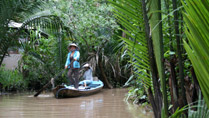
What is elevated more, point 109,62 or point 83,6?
point 83,6

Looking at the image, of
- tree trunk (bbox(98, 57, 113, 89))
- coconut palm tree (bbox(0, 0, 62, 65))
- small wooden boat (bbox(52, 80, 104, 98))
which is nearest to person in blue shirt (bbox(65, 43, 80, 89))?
small wooden boat (bbox(52, 80, 104, 98))

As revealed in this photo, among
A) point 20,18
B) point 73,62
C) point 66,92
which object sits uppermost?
point 20,18

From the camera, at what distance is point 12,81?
12.6 metres

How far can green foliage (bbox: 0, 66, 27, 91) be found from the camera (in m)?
12.4

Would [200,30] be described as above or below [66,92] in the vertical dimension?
above

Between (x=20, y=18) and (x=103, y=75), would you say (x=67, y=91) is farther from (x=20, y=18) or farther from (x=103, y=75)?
(x=103, y=75)

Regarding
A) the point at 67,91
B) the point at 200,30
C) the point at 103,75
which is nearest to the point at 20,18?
the point at 67,91

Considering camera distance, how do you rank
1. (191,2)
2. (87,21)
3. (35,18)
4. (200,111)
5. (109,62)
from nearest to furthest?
(191,2) < (200,111) < (35,18) < (87,21) < (109,62)

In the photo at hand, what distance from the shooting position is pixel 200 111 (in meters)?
1.32

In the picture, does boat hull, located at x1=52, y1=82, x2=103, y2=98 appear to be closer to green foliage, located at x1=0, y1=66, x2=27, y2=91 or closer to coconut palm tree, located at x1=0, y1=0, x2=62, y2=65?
coconut palm tree, located at x1=0, y1=0, x2=62, y2=65

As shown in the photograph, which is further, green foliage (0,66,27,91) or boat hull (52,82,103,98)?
green foliage (0,66,27,91)

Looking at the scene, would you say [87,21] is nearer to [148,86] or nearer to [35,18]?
[35,18]

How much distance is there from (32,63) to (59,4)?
3038 mm

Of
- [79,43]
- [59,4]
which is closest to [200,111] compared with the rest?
[59,4]
